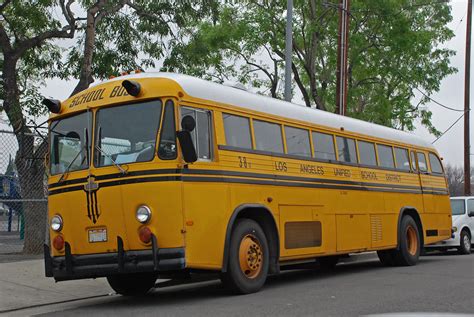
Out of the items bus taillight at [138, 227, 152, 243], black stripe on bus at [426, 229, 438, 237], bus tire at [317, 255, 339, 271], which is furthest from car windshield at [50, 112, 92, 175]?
black stripe on bus at [426, 229, 438, 237]

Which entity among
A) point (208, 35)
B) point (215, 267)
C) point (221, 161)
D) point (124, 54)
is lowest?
point (215, 267)

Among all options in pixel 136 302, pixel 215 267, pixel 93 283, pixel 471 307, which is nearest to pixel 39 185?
pixel 93 283

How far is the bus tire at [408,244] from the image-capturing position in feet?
46.9

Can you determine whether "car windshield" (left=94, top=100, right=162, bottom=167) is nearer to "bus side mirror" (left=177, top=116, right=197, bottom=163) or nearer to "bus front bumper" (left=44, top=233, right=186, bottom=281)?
"bus side mirror" (left=177, top=116, right=197, bottom=163)

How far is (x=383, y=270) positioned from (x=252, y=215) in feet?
15.7

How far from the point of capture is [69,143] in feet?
31.8

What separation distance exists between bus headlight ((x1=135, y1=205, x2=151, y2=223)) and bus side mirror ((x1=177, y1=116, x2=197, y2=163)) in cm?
83

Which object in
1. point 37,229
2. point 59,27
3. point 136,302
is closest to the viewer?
point 136,302

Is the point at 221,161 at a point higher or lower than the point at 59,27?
lower

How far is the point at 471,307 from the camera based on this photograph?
8.02m

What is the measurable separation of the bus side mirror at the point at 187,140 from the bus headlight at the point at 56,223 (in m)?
2.18

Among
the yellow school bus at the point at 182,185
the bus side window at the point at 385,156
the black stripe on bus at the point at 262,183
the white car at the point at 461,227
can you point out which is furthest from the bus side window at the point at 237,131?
the white car at the point at 461,227

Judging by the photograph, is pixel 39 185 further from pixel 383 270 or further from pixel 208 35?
pixel 208 35

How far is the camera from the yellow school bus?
8.56m
